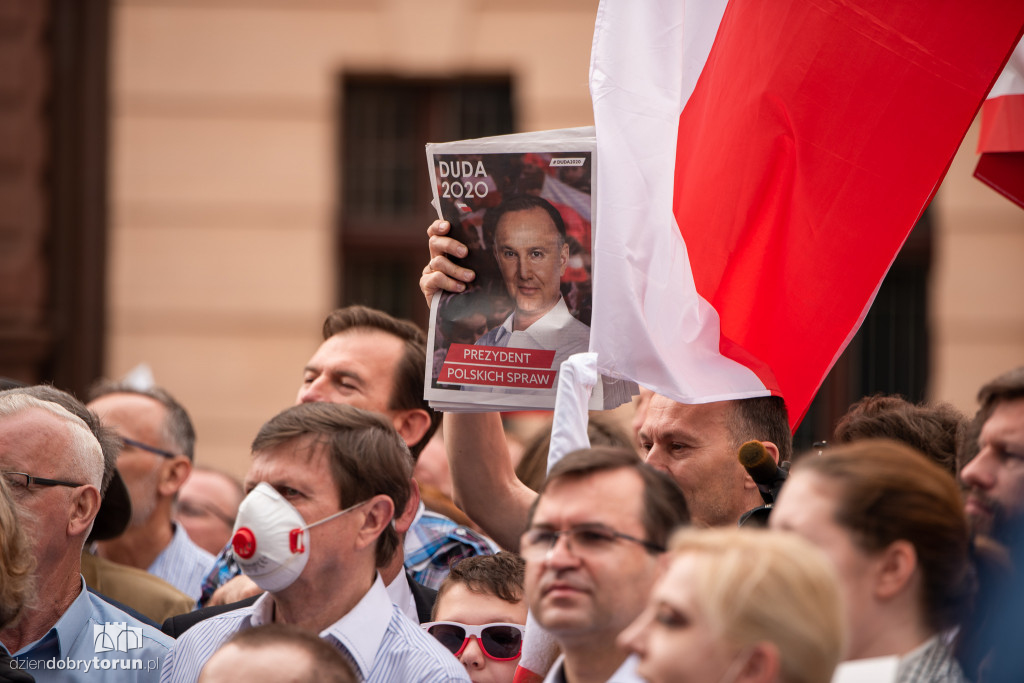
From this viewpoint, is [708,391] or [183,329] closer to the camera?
[708,391]

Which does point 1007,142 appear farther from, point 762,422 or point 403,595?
point 403,595

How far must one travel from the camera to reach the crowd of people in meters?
2.17

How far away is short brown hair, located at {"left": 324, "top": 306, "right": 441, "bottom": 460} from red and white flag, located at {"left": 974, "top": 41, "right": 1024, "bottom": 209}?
1894 millimetres

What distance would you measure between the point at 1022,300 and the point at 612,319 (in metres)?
5.97

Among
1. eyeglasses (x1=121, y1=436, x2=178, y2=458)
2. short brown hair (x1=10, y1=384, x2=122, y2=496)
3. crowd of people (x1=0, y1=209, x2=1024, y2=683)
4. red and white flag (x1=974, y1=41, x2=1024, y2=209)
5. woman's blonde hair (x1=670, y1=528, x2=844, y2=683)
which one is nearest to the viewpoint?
woman's blonde hair (x1=670, y1=528, x2=844, y2=683)

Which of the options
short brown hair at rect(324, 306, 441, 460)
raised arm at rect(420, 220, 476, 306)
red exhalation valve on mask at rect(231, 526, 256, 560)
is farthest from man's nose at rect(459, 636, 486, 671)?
short brown hair at rect(324, 306, 441, 460)

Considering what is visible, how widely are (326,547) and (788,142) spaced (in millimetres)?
1690

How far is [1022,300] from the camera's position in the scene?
851 centimetres

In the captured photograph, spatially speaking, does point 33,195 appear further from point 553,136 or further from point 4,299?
point 553,136

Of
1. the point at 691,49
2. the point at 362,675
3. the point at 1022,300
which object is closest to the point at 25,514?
the point at 362,675

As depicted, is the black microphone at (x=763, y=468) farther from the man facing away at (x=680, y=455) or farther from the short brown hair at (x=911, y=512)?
the man facing away at (x=680, y=455)

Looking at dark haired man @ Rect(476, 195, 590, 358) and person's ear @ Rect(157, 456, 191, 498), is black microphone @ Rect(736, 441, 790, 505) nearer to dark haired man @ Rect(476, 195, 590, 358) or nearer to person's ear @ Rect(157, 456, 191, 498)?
dark haired man @ Rect(476, 195, 590, 358)

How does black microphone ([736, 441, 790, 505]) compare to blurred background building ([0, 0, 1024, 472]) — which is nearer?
black microphone ([736, 441, 790, 505])

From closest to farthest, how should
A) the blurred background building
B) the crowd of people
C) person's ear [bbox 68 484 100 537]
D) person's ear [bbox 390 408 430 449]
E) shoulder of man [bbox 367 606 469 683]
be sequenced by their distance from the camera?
the crowd of people
shoulder of man [bbox 367 606 469 683]
person's ear [bbox 68 484 100 537]
person's ear [bbox 390 408 430 449]
the blurred background building
